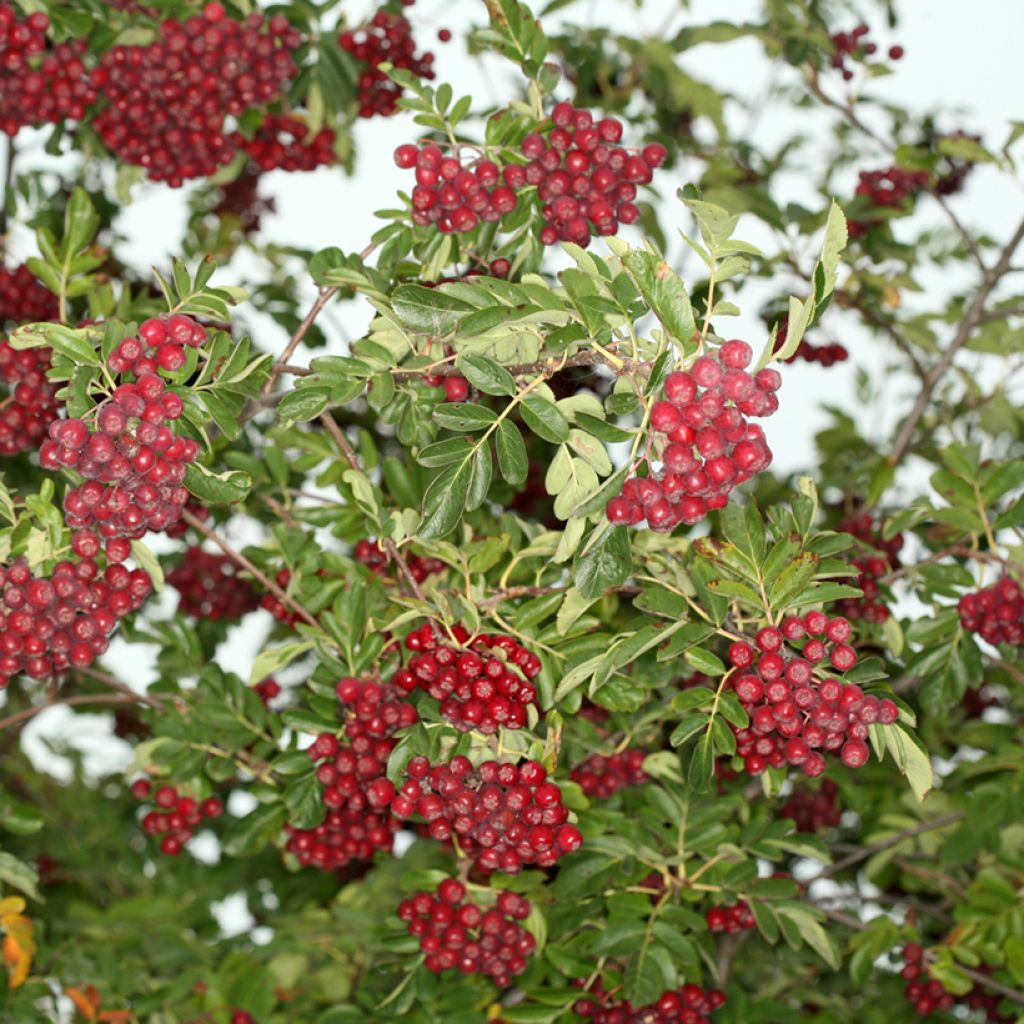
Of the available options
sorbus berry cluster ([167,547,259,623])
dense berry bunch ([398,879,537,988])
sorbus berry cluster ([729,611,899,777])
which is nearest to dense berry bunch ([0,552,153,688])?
dense berry bunch ([398,879,537,988])

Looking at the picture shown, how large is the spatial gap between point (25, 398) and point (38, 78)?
0.52 metres

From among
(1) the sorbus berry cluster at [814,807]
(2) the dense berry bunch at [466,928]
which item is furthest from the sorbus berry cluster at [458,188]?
(1) the sorbus berry cluster at [814,807]

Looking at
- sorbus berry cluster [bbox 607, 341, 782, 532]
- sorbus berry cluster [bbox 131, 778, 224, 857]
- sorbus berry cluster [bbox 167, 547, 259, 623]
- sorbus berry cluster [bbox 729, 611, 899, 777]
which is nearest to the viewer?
sorbus berry cluster [bbox 607, 341, 782, 532]

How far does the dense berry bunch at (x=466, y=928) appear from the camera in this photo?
4.60 ft

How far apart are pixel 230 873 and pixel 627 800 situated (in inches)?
39.8

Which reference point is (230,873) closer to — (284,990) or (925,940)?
(284,990)

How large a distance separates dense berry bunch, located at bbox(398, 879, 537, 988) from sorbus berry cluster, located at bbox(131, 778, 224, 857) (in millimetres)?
409

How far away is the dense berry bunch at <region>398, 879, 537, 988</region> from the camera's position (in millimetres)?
1402

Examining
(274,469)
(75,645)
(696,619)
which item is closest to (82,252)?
(274,469)

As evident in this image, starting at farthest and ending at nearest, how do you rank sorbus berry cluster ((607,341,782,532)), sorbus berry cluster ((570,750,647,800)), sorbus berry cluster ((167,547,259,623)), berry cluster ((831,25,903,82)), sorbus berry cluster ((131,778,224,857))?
berry cluster ((831,25,903,82))
sorbus berry cluster ((167,547,259,623))
sorbus berry cluster ((131,778,224,857))
sorbus berry cluster ((570,750,647,800))
sorbus berry cluster ((607,341,782,532))

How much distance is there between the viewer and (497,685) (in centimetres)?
121

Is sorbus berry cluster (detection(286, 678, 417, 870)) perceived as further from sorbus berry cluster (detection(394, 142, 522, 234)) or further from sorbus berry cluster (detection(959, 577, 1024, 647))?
sorbus berry cluster (detection(959, 577, 1024, 647))

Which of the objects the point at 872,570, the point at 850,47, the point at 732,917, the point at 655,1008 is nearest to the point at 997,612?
the point at 872,570

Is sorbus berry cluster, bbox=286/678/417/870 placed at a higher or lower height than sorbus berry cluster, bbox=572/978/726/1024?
higher
